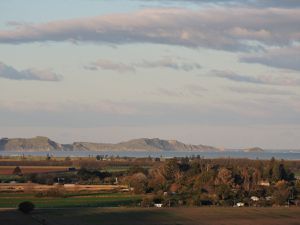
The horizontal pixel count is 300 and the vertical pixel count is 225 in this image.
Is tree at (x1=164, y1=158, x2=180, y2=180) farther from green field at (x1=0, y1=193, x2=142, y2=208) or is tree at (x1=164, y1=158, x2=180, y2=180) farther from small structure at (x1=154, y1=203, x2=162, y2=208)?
small structure at (x1=154, y1=203, x2=162, y2=208)

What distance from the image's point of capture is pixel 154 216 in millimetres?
65875

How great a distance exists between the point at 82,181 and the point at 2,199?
35997 millimetres

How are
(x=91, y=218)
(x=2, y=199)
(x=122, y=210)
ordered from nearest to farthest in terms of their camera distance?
1. (x=91, y=218)
2. (x=122, y=210)
3. (x=2, y=199)

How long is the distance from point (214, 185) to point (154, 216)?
3766 centimetres

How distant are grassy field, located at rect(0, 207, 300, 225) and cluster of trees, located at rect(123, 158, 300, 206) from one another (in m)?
9.60

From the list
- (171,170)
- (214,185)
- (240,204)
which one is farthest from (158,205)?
(171,170)

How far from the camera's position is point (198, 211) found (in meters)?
72.0

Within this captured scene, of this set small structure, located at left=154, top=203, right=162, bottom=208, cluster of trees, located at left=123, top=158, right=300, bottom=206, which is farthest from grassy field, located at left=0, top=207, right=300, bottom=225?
cluster of trees, located at left=123, top=158, right=300, bottom=206

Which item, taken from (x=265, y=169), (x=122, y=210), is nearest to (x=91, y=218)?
(x=122, y=210)

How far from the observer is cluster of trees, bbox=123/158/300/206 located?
285 ft

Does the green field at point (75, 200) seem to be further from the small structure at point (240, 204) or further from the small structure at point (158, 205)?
the small structure at point (240, 204)

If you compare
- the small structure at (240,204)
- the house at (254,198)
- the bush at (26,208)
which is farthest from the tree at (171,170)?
the bush at (26,208)

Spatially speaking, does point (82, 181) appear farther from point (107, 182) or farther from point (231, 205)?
point (231, 205)

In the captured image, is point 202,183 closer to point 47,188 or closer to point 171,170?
point 171,170
